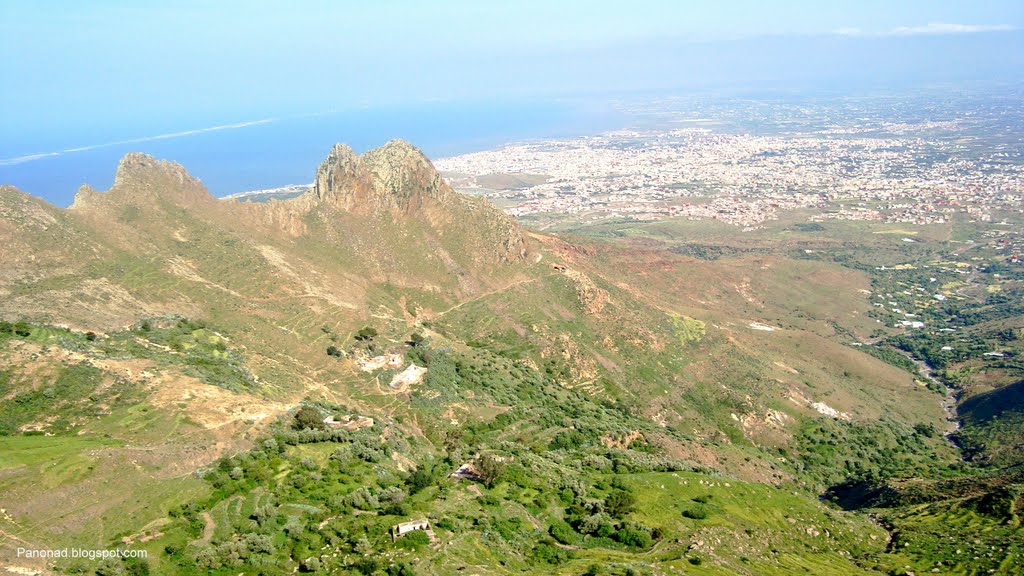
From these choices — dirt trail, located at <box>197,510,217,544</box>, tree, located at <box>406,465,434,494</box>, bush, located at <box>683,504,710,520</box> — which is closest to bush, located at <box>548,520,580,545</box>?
tree, located at <box>406,465,434,494</box>

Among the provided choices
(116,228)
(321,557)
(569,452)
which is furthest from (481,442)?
(116,228)

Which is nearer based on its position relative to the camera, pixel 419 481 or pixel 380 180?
pixel 419 481

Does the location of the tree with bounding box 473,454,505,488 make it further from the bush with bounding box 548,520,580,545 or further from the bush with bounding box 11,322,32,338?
the bush with bounding box 11,322,32,338

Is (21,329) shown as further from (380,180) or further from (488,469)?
(380,180)

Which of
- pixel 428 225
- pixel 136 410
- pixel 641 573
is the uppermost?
pixel 428 225

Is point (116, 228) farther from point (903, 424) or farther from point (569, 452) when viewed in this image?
point (903, 424)

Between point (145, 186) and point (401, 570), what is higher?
point (145, 186)

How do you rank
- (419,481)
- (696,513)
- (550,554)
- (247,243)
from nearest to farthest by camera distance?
(550,554) → (419,481) → (696,513) → (247,243)

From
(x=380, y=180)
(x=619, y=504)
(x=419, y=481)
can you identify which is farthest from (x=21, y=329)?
(x=380, y=180)
